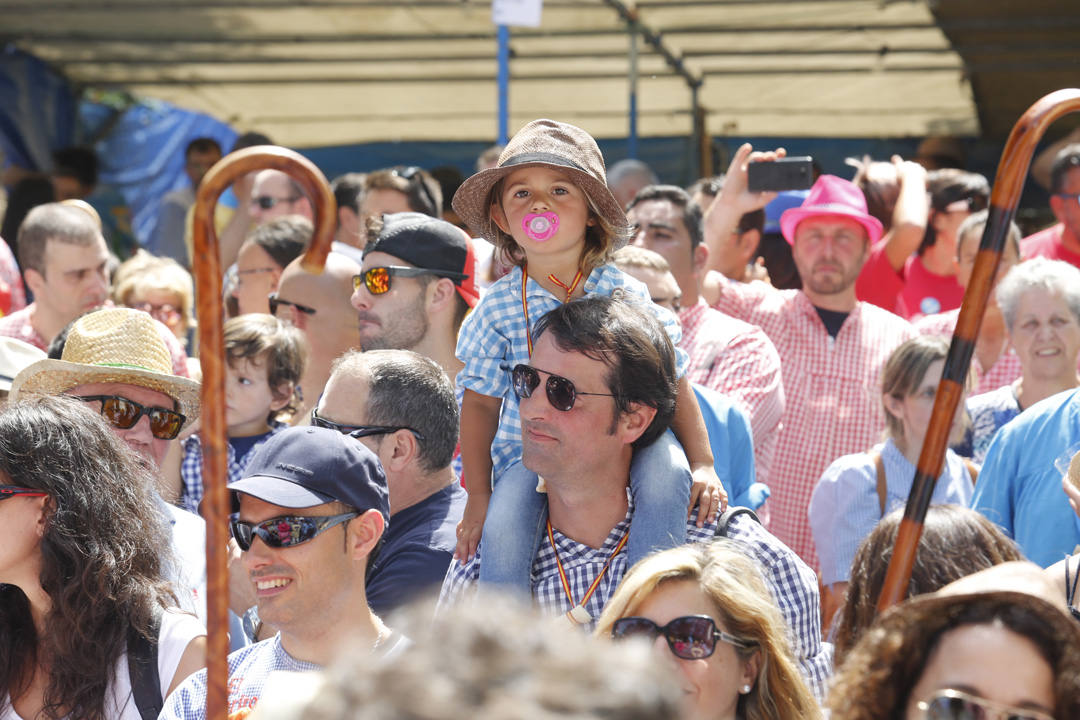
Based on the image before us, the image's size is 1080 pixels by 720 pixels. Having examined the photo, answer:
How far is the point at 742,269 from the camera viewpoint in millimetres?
6445

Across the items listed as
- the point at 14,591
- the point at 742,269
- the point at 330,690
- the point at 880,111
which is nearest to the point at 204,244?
the point at 330,690

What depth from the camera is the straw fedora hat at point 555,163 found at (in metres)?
3.58

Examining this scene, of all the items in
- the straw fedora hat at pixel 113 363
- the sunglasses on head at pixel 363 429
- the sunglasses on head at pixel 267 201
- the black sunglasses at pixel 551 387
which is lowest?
the sunglasses on head at pixel 363 429

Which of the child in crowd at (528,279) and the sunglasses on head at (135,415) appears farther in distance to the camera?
the sunglasses on head at (135,415)

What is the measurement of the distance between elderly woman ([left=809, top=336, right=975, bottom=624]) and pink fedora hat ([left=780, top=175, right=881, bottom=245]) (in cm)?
126

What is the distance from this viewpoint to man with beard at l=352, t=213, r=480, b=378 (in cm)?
479

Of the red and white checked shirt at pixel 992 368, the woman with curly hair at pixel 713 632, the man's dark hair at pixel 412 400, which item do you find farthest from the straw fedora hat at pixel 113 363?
the red and white checked shirt at pixel 992 368

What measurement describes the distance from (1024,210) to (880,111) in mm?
1581

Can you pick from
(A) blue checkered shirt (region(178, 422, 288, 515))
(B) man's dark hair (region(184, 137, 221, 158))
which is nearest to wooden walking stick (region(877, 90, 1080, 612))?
(A) blue checkered shirt (region(178, 422, 288, 515))

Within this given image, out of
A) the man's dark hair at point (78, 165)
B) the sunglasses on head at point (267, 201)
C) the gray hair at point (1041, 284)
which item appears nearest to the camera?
the gray hair at point (1041, 284)

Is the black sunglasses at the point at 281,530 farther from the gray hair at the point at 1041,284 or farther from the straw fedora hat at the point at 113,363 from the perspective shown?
the gray hair at the point at 1041,284

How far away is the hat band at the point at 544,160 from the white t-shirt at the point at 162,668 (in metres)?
1.46

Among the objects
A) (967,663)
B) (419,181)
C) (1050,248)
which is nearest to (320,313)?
(419,181)

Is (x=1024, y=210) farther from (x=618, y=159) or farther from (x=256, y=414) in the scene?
(x=256, y=414)
